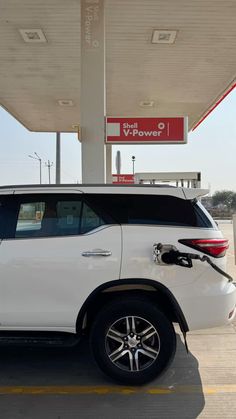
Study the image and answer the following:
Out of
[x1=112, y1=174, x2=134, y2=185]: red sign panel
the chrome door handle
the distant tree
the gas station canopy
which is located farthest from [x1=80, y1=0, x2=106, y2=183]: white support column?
the distant tree

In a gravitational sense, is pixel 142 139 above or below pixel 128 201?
above

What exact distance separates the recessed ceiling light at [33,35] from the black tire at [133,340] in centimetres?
669

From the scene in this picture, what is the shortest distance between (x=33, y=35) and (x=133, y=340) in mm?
7184

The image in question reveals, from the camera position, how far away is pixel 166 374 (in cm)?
450

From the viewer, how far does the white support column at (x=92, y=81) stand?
24.6 feet

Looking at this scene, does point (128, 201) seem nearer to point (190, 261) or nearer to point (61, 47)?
point (190, 261)

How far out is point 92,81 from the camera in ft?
24.7

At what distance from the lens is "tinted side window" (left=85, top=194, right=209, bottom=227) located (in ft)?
14.3

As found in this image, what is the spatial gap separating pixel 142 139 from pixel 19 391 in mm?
5007

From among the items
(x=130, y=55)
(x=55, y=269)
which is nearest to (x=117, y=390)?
(x=55, y=269)

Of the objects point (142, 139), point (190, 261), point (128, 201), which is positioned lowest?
point (190, 261)

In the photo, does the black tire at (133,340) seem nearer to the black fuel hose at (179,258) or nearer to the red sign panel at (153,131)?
the black fuel hose at (179,258)

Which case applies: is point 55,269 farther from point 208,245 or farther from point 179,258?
point 208,245

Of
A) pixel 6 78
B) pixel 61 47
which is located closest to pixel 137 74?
pixel 61 47
